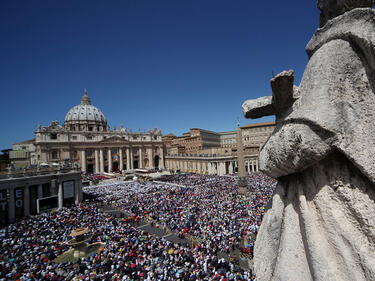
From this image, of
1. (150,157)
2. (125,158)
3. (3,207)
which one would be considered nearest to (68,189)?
(3,207)

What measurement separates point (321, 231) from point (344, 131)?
0.78m

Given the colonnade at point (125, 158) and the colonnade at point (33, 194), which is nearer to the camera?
the colonnade at point (33, 194)

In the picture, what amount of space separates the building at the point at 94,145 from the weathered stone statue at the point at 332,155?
54.4 metres

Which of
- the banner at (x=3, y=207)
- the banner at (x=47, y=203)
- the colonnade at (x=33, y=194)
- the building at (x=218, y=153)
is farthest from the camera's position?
the building at (x=218, y=153)

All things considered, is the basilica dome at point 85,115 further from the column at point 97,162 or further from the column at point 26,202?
the column at point 26,202

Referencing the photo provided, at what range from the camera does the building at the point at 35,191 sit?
61.8 ft

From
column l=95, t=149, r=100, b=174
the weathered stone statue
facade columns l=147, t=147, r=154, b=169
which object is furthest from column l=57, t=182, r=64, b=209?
facade columns l=147, t=147, r=154, b=169

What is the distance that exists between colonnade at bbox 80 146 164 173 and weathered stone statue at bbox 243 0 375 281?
64.2 meters

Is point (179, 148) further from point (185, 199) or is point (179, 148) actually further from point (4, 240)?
point (4, 240)

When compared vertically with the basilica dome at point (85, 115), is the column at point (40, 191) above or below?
below

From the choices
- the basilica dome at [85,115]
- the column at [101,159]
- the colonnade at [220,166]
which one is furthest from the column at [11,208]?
the basilica dome at [85,115]

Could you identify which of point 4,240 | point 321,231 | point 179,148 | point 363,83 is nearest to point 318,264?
point 321,231

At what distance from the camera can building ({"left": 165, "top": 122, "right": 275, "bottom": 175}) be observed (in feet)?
157

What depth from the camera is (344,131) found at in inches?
57.1
